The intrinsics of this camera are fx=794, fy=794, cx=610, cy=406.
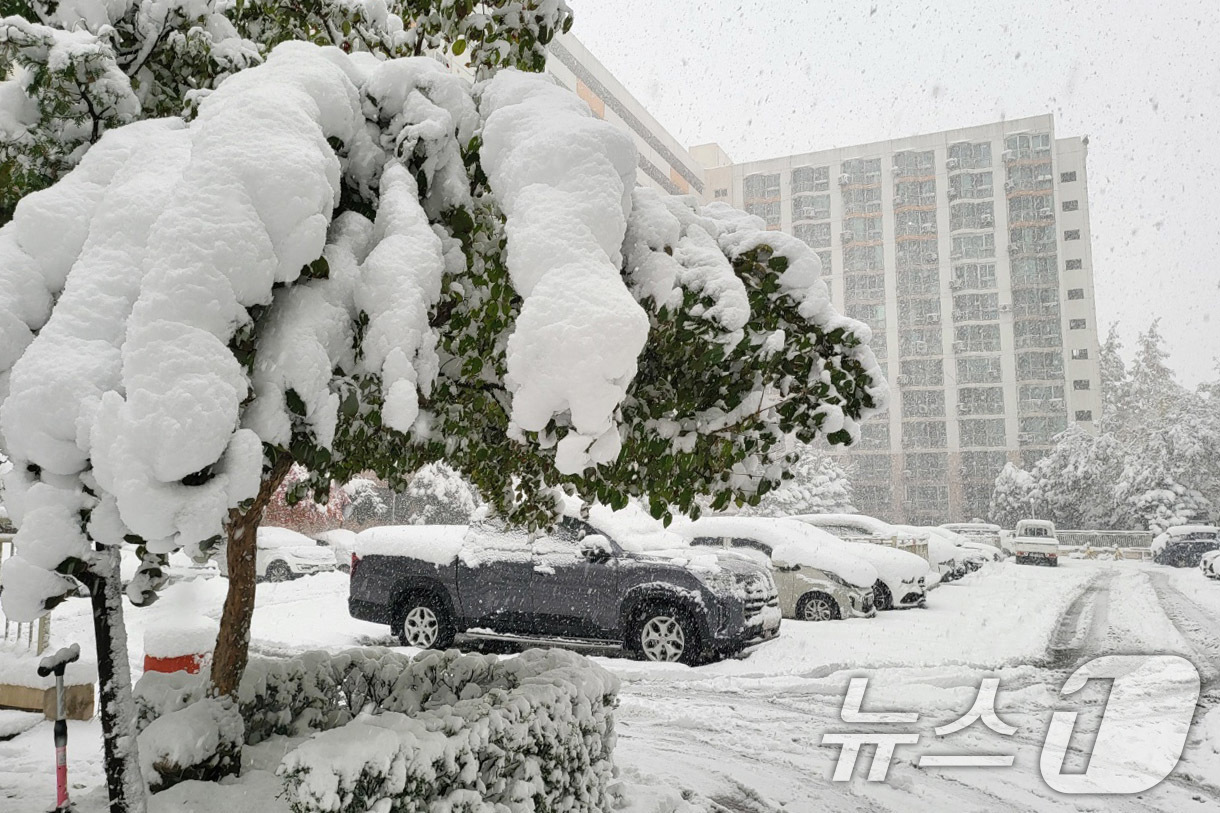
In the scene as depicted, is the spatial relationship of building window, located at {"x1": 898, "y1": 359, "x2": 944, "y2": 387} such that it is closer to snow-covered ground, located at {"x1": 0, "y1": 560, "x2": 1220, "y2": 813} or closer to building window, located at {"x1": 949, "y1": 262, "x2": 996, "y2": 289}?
building window, located at {"x1": 949, "y1": 262, "x2": 996, "y2": 289}

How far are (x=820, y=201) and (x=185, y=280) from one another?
222 feet

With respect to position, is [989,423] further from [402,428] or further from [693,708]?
[402,428]

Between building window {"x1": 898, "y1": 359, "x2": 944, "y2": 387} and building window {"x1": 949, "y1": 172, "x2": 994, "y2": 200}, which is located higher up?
building window {"x1": 949, "y1": 172, "x2": 994, "y2": 200}

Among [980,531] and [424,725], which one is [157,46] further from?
[980,531]

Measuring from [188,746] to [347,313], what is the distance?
1999 mm

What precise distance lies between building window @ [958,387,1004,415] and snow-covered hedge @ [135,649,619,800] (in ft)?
202

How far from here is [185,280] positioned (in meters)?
2.16

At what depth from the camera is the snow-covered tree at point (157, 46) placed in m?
3.00

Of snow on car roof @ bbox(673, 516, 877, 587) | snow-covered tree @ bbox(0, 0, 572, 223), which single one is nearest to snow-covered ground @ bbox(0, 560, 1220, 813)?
snow on car roof @ bbox(673, 516, 877, 587)

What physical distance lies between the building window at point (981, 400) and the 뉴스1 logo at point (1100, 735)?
5432cm

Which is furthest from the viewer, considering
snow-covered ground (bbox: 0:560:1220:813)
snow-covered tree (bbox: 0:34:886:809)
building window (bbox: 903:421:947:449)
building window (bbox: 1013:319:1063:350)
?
building window (bbox: 1013:319:1063:350)

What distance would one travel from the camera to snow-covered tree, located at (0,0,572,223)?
3.00 metres

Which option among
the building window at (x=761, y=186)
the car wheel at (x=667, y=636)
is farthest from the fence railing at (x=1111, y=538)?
the building window at (x=761, y=186)

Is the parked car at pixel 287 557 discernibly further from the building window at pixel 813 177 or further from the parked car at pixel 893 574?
the building window at pixel 813 177
